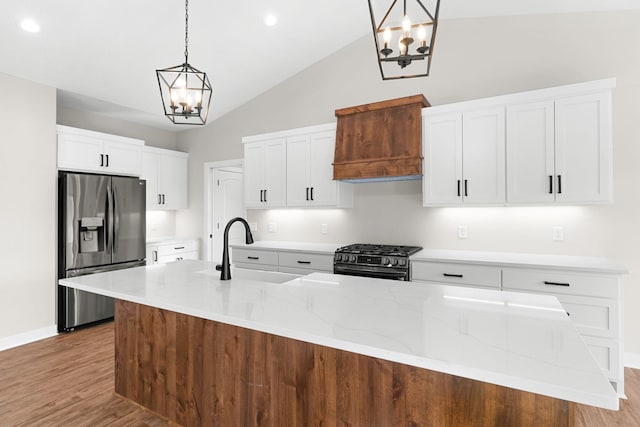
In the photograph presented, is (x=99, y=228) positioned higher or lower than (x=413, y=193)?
lower

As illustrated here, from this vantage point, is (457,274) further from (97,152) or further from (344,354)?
(97,152)

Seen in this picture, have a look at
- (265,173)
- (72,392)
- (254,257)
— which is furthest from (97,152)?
(72,392)

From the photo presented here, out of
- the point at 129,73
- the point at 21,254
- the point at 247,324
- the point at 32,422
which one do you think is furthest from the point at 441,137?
the point at 21,254

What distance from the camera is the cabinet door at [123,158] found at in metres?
4.31

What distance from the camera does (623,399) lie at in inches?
97.9

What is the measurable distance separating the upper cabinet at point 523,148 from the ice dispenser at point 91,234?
148 inches

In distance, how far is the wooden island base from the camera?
1140 mm

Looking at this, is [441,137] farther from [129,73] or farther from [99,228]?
[99,228]

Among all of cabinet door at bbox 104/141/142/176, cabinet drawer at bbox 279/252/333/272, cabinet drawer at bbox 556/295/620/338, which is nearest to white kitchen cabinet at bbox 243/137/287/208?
cabinet drawer at bbox 279/252/333/272

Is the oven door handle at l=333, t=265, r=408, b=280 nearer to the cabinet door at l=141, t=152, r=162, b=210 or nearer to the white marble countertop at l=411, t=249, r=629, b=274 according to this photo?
the white marble countertop at l=411, t=249, r=629, b=274

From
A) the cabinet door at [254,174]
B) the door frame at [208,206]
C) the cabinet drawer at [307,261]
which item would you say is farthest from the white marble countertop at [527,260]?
the door frame at [208,206]

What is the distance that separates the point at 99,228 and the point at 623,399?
17.3ft

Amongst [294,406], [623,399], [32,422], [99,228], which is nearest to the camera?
[294,406]

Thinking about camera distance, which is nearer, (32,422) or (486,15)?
(32,422)
